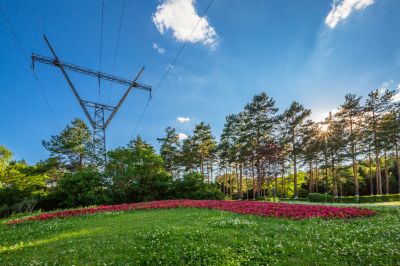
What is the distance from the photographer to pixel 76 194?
2420cm

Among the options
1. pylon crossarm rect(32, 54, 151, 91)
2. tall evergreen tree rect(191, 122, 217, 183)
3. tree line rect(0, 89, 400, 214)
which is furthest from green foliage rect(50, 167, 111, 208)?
tall evergreen tree rect(191, 122, 217, 183)

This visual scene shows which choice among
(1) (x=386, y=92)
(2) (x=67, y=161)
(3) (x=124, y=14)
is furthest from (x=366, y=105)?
(2) (x=67, y=161)

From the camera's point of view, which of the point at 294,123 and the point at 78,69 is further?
the point at 294,123

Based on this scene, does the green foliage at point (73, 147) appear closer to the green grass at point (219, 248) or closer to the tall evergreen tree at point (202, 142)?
the tall evergreen tree at point (202, 142)

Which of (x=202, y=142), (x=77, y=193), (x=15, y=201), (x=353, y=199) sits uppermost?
(x=202, y=142)

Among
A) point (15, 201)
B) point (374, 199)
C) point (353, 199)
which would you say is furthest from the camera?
point (353, 199)

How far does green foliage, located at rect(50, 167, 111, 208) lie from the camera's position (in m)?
23.7

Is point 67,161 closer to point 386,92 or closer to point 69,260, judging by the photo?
point 69,260

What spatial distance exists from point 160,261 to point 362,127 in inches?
1699

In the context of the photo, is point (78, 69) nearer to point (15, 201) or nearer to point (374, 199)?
point (15, 201)

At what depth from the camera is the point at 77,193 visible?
2416 centimetres

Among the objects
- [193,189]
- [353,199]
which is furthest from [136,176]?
[353,199]

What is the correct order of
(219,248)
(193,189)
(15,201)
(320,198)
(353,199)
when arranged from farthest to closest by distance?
(193,189)
(353,199)
(320,198)
(15,201)
(219,248)

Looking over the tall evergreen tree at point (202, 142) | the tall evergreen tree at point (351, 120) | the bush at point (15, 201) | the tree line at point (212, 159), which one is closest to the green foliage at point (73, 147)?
the tree line at point (212, 159)
